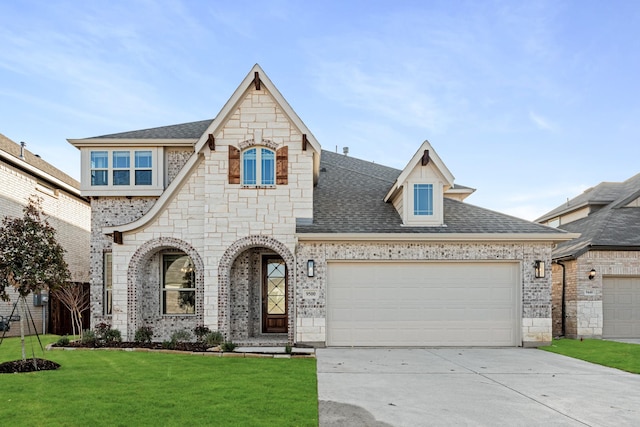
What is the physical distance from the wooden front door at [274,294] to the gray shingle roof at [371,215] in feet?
7.49

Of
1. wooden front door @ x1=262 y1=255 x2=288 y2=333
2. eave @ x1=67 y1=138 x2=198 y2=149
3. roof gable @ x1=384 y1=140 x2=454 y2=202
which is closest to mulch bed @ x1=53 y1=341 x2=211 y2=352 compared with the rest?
wooden front door @ x1=262 y1=255 x2=288 y2=333

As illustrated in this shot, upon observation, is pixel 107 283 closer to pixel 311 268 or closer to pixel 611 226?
pixel 311 268

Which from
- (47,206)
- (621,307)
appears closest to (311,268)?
(621,307)

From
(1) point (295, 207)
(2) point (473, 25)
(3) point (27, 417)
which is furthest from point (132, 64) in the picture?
(3) point (27, 417)

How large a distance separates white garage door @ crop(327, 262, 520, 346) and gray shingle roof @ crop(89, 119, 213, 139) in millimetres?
6713

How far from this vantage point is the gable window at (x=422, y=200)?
13.6 meters

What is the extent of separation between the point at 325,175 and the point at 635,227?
37.4 feet

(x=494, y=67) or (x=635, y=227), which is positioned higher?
(x=494, y=67)

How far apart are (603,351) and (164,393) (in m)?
11.2

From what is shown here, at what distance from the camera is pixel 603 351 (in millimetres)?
12352

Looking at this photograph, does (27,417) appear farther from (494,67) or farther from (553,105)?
(553,105)

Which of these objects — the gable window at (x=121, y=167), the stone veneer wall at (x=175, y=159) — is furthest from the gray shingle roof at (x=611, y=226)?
the gable window at (x=121, y=167)

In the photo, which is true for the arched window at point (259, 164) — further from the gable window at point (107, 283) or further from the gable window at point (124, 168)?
the gable window at point (107, 283)

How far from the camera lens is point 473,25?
47.9 ft
